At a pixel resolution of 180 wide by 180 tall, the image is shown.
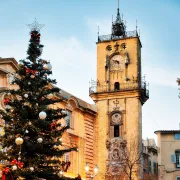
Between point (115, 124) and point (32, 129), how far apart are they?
24.6m

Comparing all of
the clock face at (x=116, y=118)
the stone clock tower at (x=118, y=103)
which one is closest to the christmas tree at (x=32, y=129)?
the stone clock tower at (x=118, y=103)

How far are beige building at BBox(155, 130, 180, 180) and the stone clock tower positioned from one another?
25.5 feet

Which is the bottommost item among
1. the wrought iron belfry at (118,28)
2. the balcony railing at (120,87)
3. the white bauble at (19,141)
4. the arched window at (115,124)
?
the white bauble at (19,141)

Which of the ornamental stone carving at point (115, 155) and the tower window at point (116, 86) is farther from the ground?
the tower window at point (116, 86)

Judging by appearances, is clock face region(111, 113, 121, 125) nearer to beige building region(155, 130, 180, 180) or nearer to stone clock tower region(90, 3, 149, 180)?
stone clock tower region(90, 3, 149, 180)

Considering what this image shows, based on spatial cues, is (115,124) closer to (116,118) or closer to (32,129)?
(116,118)

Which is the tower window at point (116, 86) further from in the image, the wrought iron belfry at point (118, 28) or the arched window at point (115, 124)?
the wrought iron belfry at point (118, 28)

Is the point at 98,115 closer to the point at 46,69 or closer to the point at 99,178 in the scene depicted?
the point at 99,178

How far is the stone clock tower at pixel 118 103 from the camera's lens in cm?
4441

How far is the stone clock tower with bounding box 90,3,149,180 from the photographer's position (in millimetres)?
44406

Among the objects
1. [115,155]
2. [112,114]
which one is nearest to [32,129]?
[115,155]

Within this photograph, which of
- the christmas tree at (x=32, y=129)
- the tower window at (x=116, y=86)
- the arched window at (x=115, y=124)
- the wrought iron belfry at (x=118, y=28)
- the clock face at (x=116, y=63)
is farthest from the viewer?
the wrought iron belfry at (x=118, y=28)

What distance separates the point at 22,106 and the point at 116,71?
26053mm

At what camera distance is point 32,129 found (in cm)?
2155
